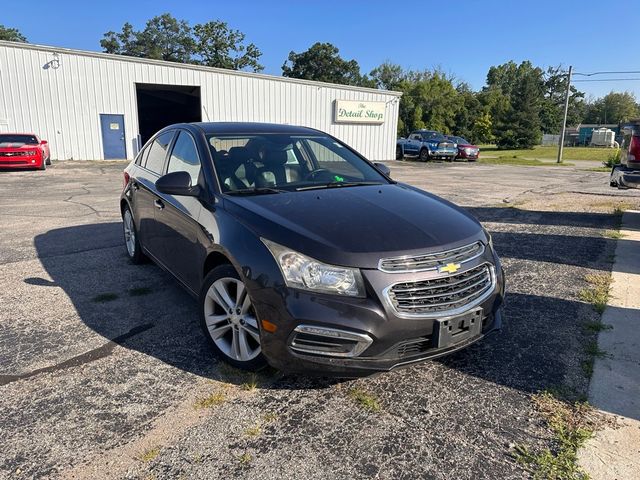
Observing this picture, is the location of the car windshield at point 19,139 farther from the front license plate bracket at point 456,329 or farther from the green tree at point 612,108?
the green tree at point 612,108

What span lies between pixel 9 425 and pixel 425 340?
2306 millimetres

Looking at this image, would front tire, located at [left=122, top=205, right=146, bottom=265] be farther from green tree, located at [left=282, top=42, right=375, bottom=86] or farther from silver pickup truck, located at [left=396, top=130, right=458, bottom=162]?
green tree, located at [left=282, top=42, right=375, bottom=86]

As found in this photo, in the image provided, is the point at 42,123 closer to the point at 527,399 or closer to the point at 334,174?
the point at 334,174

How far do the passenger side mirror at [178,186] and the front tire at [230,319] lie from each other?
665mm

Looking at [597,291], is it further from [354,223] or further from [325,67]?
[325,67]

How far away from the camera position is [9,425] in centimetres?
248

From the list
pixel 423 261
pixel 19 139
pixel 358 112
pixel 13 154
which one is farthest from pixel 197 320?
pixel 358 112

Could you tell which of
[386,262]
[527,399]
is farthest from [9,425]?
[527,399]

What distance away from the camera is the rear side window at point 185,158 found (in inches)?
145

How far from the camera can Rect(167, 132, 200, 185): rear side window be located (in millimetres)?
3686

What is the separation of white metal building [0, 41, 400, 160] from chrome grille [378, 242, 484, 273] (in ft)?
74.2

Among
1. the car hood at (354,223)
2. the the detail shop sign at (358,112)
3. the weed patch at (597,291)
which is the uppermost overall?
the the detail shop sign at (358,112)

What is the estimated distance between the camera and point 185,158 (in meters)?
3.97

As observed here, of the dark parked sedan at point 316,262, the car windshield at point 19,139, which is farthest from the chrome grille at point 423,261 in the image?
the car windshield at point 19,139
